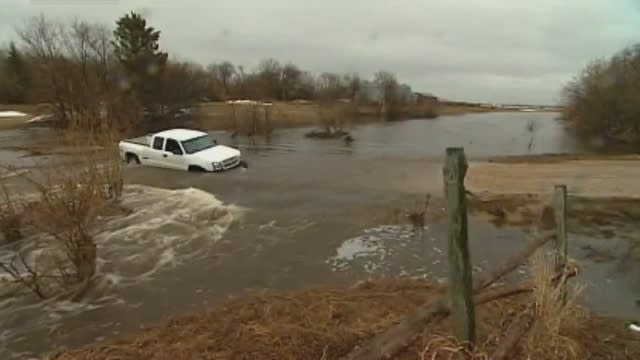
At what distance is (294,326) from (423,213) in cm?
922

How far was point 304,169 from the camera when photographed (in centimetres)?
2722

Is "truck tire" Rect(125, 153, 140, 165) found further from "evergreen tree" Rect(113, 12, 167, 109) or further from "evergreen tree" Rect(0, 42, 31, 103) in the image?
"evergreen tree" Rect(0, 42, 31, 103)

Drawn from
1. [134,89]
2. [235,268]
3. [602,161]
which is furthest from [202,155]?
[134,89]

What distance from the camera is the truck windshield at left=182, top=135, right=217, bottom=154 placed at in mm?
23844

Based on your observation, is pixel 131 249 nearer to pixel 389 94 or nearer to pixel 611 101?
pixel 611 101

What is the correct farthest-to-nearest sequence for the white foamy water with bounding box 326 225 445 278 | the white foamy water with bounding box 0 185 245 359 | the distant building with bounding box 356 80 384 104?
the distant building with bounding box 356 80 384 104 < the white foamy water with bounding box 326 225 445 278 < the white foamy water with bounding box 0 185 245 359

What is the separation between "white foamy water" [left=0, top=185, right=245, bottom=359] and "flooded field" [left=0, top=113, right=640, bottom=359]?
0.03 metres

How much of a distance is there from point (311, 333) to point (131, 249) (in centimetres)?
778

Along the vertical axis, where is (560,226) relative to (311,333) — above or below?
above

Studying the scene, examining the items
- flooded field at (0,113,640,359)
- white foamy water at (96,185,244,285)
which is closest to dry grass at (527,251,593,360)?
flooded field at (0,113,640,359)

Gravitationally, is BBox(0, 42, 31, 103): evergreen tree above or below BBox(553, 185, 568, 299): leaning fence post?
above

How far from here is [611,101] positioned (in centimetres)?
4744

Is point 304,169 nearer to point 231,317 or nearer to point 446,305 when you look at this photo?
point 231,317

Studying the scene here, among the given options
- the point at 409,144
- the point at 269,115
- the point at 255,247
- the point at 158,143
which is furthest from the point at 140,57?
the point at 255,247
